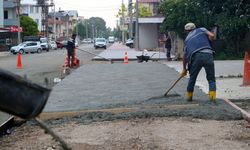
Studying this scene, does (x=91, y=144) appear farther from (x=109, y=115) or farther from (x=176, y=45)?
(x=176, y=45)

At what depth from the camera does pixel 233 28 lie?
28.5m

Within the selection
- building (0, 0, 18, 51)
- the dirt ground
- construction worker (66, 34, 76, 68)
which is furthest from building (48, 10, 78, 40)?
the dirt ground

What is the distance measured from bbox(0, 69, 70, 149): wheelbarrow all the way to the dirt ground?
2.88 m

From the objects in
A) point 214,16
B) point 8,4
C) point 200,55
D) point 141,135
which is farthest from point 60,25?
point 141,135

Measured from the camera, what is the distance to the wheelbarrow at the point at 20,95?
3.90 m

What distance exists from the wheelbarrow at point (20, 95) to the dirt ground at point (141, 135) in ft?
9.44

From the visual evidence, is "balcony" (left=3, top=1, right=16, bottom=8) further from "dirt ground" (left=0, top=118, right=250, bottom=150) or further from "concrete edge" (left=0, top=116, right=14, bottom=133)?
"dirt ground" (left=0, top=118, right=250, bottom=150)

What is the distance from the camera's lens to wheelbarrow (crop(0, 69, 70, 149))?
390 cm

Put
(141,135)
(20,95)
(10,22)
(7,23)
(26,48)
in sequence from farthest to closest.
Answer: (10,22)
(7,23)
(26,48)
(141,135)
(20,95)

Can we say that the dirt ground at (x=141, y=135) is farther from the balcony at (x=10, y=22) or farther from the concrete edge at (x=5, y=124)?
the balcony at (x=10, y=22)

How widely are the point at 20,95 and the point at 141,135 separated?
383 centimetres

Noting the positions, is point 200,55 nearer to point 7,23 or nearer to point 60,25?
point 7,23

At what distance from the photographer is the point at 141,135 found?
7.54 metres

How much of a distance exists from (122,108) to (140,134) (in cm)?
213
